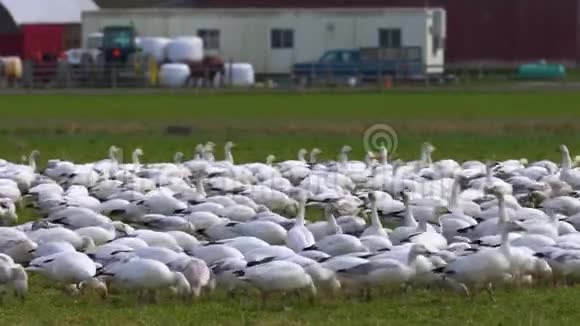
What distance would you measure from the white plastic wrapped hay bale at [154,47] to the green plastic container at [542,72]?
670 inches

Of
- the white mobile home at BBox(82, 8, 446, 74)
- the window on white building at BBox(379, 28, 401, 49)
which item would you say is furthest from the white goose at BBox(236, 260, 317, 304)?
the window on white building at BBox(379, 28, 401, 49)

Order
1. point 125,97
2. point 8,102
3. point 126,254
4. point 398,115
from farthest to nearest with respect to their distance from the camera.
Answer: point 125,97 → point 8,102 → point 398,115 → point 126,254

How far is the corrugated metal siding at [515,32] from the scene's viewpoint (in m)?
78.5

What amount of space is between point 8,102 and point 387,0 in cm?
2976

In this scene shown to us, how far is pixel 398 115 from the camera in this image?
4778 cm

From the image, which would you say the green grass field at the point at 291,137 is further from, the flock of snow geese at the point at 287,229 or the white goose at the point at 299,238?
the white goose at the point at 299,238

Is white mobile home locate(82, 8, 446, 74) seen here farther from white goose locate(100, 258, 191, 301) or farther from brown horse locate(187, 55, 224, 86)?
white goose locate(100, 258, 191, 301)

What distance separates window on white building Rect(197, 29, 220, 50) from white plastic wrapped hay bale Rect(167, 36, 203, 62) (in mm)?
3276

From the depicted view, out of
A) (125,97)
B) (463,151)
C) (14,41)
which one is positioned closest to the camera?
(463,151)

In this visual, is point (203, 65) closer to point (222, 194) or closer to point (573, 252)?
point (222, 194)

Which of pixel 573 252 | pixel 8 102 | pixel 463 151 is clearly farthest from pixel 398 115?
pixel 573 252

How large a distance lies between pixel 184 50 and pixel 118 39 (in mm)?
3143

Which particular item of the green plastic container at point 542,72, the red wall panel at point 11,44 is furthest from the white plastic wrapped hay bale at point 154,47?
the green plastic container at point 542,72

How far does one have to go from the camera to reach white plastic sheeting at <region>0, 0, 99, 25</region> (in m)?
79.4
